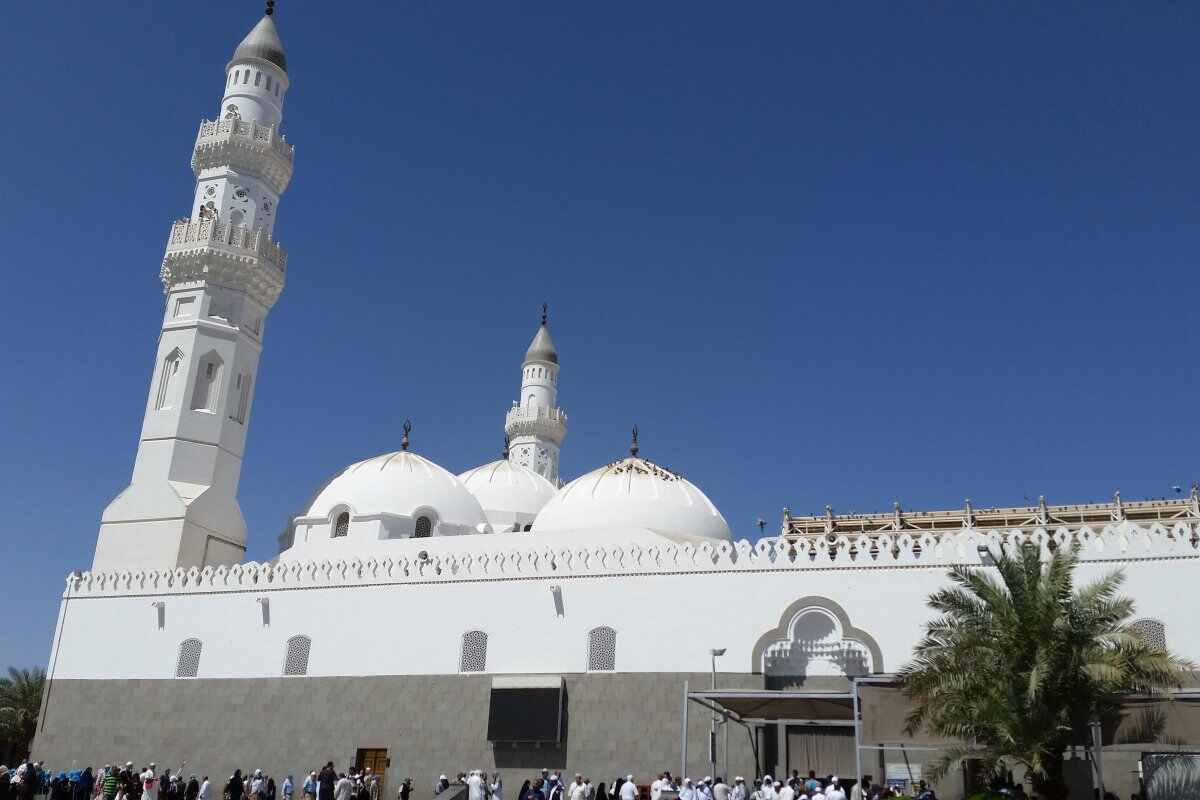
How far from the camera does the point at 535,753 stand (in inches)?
773

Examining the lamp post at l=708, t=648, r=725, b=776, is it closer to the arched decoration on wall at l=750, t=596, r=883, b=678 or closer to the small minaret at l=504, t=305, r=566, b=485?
the arched decoration on wall at l=750, t=596, r=883, b=678

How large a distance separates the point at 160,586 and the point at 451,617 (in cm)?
711

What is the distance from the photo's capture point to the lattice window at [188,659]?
75.4 ft

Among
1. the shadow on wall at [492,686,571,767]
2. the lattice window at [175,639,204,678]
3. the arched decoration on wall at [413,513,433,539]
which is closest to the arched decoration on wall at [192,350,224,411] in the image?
the arched decoration on wall at [413,513,433,539]

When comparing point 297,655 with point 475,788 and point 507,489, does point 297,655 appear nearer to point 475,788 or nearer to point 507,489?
point 475,788

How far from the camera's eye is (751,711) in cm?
1781

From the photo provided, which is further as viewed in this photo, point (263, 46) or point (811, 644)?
point (263, 46)

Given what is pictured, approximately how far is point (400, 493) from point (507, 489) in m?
5.16

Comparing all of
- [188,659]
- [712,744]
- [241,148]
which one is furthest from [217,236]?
[712,744]

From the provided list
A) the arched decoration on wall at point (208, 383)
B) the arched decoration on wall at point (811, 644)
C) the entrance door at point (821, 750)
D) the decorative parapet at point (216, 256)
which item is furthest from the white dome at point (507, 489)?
the entrance door at point (821, 750)

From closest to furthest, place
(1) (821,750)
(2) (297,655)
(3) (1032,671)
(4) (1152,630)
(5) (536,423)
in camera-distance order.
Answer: (3) (1032,671) < (4) (1152,630) < (1) (821,750) < (2) (297,655) < (5) (536,423)

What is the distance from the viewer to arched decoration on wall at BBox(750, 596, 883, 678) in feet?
61.8

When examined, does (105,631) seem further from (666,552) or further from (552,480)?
(552,480)

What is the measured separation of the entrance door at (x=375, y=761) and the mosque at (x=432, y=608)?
0.04 m
